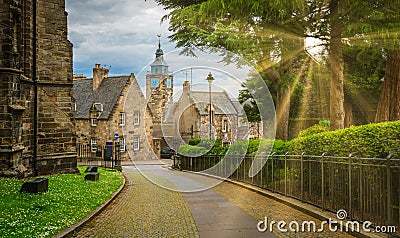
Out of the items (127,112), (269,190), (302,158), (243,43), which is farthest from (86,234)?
(127,112)

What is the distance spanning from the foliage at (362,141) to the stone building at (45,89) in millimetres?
11341

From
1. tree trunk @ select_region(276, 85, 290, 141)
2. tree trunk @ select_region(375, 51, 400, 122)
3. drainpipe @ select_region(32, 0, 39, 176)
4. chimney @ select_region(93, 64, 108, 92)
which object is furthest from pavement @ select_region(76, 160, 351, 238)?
chimney @ select_region(93, 64, 108, 92)

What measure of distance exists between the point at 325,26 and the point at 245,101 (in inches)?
553

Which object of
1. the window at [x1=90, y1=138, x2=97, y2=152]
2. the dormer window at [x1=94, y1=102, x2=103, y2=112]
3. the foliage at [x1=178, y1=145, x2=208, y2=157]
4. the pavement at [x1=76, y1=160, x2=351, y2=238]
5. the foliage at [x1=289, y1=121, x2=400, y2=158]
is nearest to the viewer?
the foliage at [x1=289, y1=121, x2=400, y2=158]

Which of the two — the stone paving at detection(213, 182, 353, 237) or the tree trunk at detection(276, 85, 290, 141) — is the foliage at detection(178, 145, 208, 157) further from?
the stone paving at detection(213, 182, 353, 237)

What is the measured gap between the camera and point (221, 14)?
14078 mm

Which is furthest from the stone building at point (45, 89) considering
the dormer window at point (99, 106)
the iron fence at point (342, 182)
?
the dormer window at point (99, 106)

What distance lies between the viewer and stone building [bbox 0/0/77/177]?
713 inches

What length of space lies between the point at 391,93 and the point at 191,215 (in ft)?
31.3

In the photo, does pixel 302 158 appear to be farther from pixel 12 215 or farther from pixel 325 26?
pixel 12 215

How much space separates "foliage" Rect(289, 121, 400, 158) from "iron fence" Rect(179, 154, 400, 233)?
267mm

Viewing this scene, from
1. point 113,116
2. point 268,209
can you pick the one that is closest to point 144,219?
point 268,209

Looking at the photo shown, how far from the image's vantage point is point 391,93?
15.5 metres

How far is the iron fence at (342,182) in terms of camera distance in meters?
7.55
